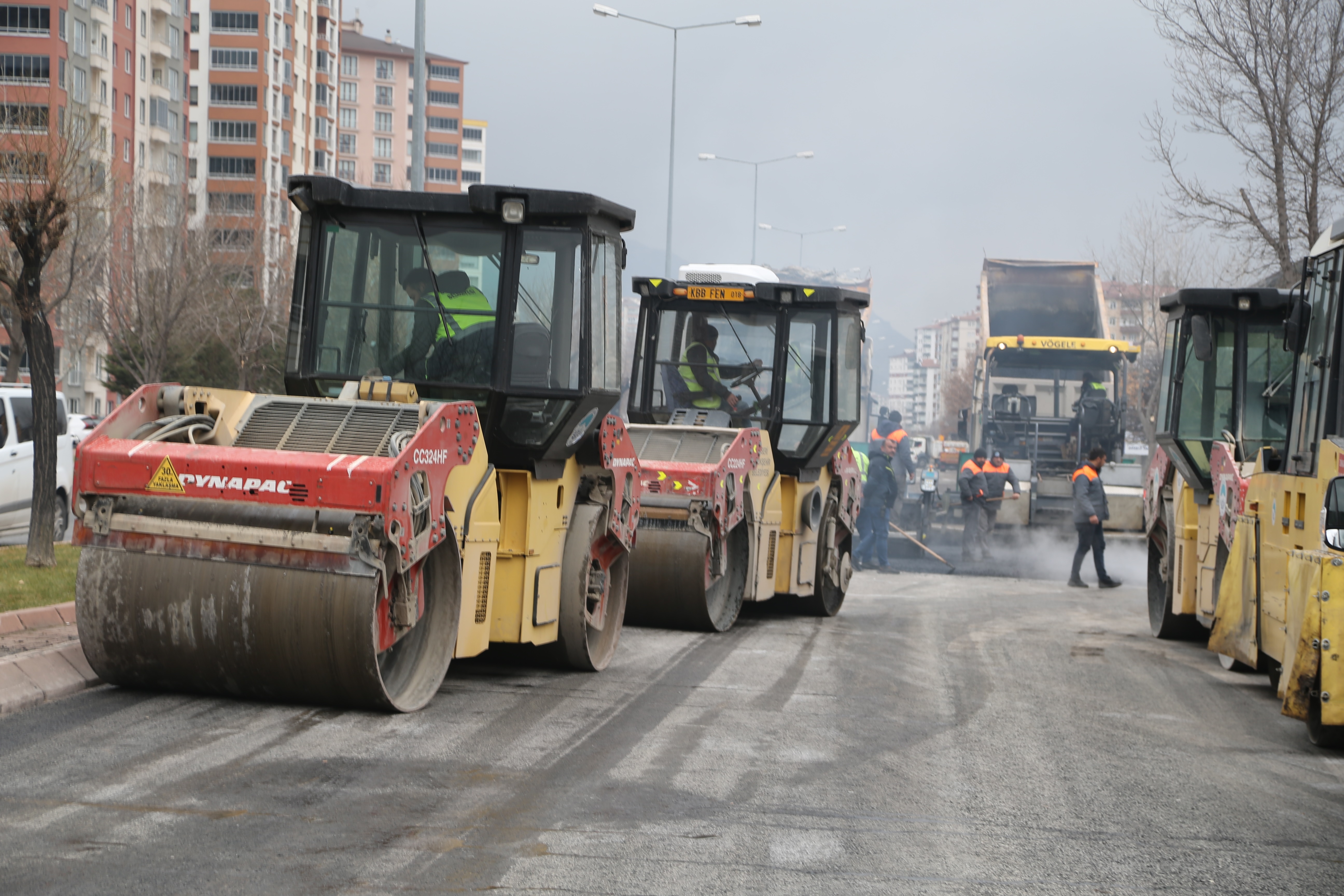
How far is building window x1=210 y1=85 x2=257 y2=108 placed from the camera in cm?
8494

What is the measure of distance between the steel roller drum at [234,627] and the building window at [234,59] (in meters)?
84.0

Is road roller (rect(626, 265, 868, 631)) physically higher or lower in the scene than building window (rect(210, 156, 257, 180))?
lower

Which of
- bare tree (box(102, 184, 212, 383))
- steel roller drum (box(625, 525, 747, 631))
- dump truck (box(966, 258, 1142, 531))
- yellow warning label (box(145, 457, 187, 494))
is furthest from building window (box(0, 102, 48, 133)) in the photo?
dump truck (box(966, 258, 1142, 531))

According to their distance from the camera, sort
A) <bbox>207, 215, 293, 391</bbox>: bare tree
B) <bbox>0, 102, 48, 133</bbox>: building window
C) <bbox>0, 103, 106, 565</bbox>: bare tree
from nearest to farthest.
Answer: <bbox>0, 103, 106, 565</bbox>: bare tree
<bbox>0, 102, 48, 133</bbox>: building window
<bbox>207, 215, 293, 391</bbox>: bare tree

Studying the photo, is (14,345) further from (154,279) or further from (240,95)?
(240,95)

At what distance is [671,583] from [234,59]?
82.2 m

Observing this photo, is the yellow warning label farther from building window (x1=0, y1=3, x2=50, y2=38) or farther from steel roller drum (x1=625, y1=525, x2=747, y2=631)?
building window (x1=0, y1=3, x2=50, y2=38)

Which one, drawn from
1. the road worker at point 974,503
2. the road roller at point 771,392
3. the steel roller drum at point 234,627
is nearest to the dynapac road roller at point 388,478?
the steel roller drum at point 234,627

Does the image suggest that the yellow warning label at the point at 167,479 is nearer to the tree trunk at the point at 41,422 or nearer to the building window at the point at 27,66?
the tree trunk at the point at 41,422

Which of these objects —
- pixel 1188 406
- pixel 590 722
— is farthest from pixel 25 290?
Result: pixel 1188 406

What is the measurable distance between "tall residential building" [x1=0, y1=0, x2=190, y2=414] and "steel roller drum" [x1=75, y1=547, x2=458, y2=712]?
26.3 metres

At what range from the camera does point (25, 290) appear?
1098 cm

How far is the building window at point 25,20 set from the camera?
59250 millimetres

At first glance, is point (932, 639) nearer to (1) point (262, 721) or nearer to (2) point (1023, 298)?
(1) point (262, 721)
